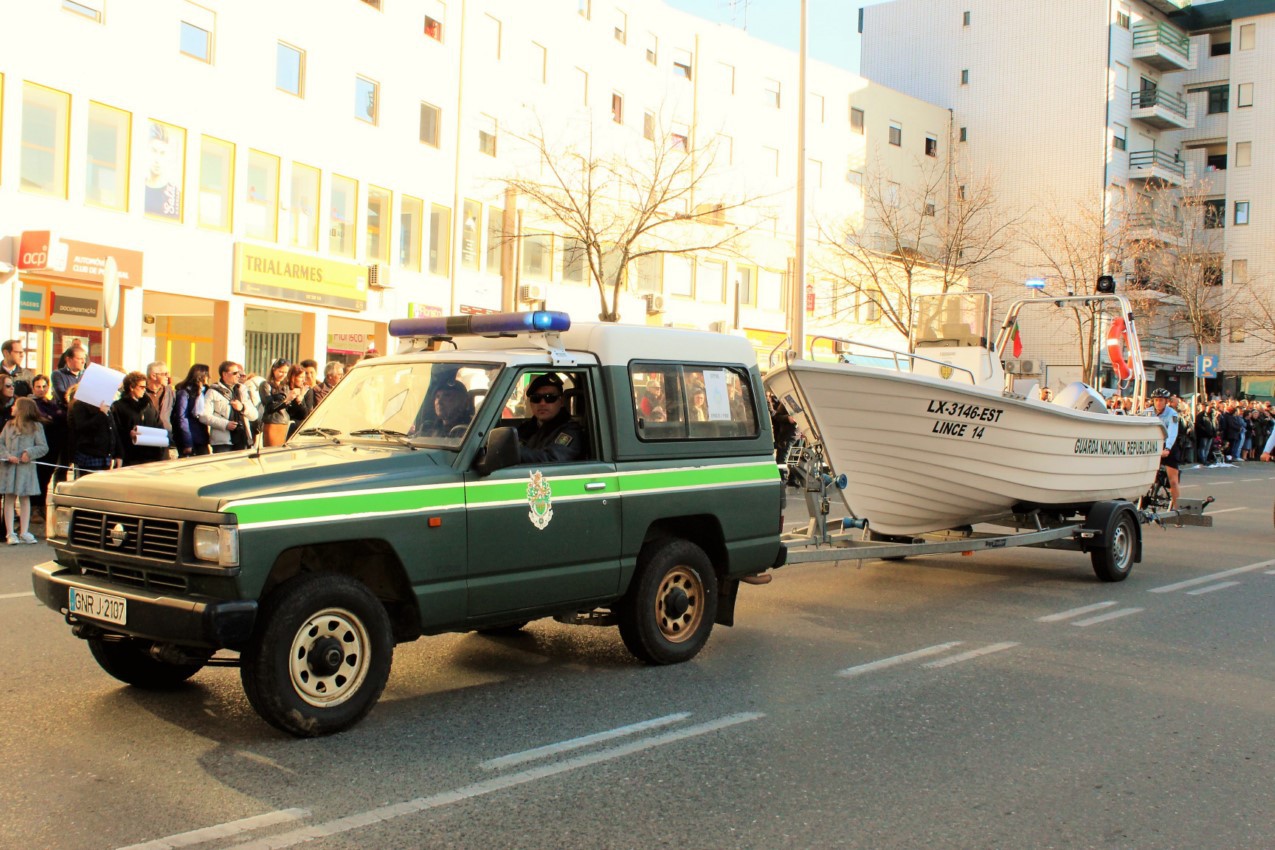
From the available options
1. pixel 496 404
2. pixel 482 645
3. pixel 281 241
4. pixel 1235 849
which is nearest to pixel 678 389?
pixel 496 404

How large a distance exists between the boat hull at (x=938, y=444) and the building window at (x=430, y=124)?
21.8m

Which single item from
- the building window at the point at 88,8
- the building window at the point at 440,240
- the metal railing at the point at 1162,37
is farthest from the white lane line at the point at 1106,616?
the metal railing at the point at 1162,37

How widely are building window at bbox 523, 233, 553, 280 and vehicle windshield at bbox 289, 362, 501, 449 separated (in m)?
26.3

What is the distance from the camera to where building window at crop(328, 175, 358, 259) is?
2759cm

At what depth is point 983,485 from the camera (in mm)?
10688

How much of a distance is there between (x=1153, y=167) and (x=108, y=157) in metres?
47.0

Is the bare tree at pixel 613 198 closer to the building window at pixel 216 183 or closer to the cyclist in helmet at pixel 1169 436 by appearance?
the building window at pixel 216 183

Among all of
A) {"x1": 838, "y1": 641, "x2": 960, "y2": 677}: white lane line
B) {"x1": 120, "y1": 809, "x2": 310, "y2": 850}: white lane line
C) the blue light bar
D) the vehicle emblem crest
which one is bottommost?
{"x1": 120, "y1": 809, "x2": 310, "y2": 850}: white lane line

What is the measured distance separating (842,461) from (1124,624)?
8.04 ft

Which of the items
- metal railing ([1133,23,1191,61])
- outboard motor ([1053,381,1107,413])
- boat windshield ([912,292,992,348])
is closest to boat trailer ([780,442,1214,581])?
outboard motor ([1053,381,1107,413])

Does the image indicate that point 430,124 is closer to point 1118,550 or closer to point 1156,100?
point 1118,550

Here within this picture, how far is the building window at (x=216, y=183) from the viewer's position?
2428 cm

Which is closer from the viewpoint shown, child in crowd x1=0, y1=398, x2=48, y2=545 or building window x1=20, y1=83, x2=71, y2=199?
child in crowd x1=0, y1=398, x2=48, y2=545

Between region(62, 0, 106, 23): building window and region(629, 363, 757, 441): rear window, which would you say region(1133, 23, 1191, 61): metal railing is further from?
region(629, 363, 757, 441): rear window
